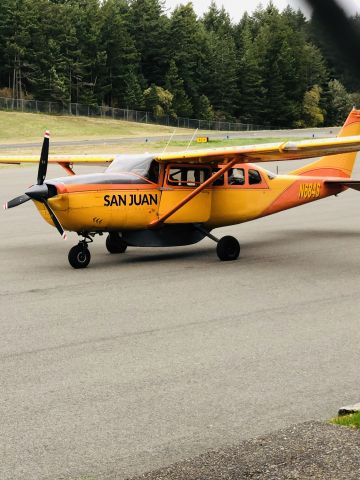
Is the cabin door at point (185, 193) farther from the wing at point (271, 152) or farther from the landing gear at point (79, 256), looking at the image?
the landing gear at point (79, 256)

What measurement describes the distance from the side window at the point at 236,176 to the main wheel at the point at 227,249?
64.6 inches

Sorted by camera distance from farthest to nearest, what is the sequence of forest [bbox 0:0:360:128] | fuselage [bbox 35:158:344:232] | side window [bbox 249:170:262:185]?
side window [bbox 249:170:262:185], fuselage [bbox 35:158:344:232], forest [bbox 0:0:360:128]

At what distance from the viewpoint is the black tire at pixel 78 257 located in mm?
14570

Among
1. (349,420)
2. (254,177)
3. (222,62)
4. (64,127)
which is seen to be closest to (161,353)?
(349,420)

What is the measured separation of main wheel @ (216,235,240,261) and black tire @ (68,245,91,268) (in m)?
2.81

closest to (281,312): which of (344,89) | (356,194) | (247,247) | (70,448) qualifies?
(70,448)

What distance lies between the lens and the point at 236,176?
55.6 feet

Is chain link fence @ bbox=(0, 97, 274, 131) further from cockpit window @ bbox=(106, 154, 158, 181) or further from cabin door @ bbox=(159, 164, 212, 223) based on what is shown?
cockpit window @ bbox=(106, 154, 158, 181)

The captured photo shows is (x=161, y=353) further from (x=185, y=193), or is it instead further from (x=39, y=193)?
(x=185, y=193)

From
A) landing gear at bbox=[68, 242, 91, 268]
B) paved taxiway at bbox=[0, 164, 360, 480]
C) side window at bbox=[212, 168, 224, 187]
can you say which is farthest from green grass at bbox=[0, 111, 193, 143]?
paved taxiway at bbox=[0, 164, 360, 480]

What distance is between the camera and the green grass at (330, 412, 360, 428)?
5.86 m

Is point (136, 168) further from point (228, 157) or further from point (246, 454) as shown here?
point (246, 454)

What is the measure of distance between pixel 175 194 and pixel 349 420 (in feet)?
34.0

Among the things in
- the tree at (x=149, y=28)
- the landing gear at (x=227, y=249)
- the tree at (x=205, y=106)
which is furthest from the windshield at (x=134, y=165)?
the tree at (x=149, y=28)
